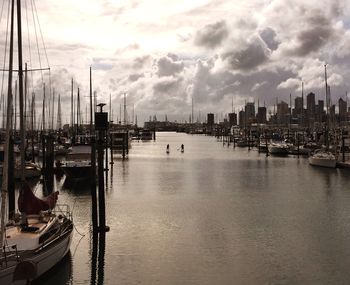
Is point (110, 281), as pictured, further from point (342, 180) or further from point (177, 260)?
point (342, 180)

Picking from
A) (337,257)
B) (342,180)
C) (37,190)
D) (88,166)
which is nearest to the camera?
(337,257)

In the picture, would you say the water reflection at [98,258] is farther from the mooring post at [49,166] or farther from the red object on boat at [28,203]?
the mooring post at [49,166]

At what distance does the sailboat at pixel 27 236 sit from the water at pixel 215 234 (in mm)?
1665

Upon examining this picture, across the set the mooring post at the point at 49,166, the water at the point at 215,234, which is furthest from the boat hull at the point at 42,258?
the mooring post at the point at 49,166

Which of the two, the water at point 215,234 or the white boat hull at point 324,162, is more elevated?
the white boat hull at point 324,162

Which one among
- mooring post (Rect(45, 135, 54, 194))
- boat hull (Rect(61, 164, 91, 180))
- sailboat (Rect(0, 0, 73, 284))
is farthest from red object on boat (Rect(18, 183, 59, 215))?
boat hull (Rect(61, 164, 91, 180))

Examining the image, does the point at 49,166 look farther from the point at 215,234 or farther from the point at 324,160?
the point at 324,160

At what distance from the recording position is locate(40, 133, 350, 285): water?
2659 centimetres

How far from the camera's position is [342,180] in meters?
67.9

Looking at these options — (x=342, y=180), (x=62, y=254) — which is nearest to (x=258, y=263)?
(x=62, y=254)

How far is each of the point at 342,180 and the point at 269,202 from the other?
23.1 metres

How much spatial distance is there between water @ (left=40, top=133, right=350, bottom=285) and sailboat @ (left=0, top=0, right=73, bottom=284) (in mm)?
1665

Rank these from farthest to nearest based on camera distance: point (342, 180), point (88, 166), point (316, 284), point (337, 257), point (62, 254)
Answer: point (342, 180), point (88, 166), point (337, 257), point (62, 254), point (316, 284)

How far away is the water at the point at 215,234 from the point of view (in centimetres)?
2659
